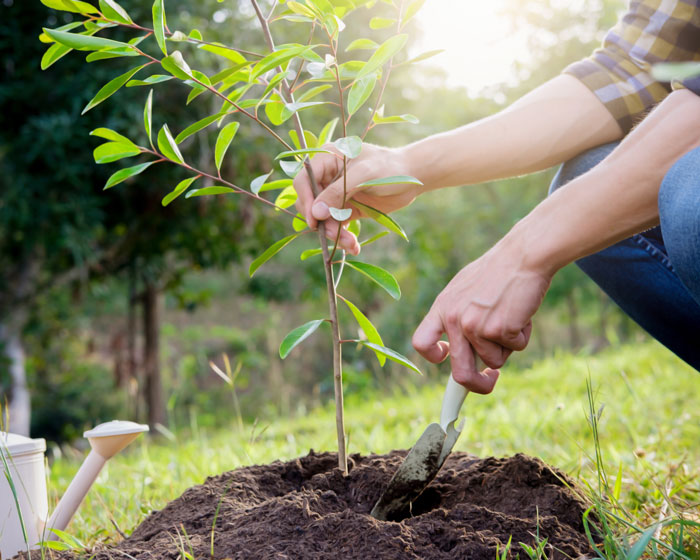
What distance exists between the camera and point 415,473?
3.56 ft

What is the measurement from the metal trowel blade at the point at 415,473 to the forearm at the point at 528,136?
603mm

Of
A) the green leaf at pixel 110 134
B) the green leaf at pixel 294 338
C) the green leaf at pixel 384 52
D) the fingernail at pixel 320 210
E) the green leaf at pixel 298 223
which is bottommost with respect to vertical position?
the green leaf at pixel 294 338

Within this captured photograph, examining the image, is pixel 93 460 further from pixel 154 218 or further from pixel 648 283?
pixel 154 218

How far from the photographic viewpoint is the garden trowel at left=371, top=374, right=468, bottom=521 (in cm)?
108

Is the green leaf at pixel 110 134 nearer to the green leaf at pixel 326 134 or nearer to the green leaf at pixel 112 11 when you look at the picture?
the green leaf at pixel 112 11

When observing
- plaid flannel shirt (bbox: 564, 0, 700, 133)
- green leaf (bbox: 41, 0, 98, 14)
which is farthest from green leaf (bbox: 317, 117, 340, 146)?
plaid flannel shirt (bbox: 564, 0, 700, 133)

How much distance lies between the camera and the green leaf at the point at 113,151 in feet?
3.66

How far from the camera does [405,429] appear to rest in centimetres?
272

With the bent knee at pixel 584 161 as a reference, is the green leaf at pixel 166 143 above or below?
above

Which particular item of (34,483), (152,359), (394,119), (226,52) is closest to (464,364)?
(394,119)

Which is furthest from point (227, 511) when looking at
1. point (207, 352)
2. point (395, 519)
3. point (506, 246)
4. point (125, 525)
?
point (207, 352)

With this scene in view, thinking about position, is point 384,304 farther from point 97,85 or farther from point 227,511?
point 227,511

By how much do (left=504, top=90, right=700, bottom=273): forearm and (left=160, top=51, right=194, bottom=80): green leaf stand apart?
0.63 m

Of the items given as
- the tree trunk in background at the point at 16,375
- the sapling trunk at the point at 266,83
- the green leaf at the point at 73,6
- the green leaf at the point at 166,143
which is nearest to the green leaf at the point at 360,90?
the sapling trunk at the point at 266,83
